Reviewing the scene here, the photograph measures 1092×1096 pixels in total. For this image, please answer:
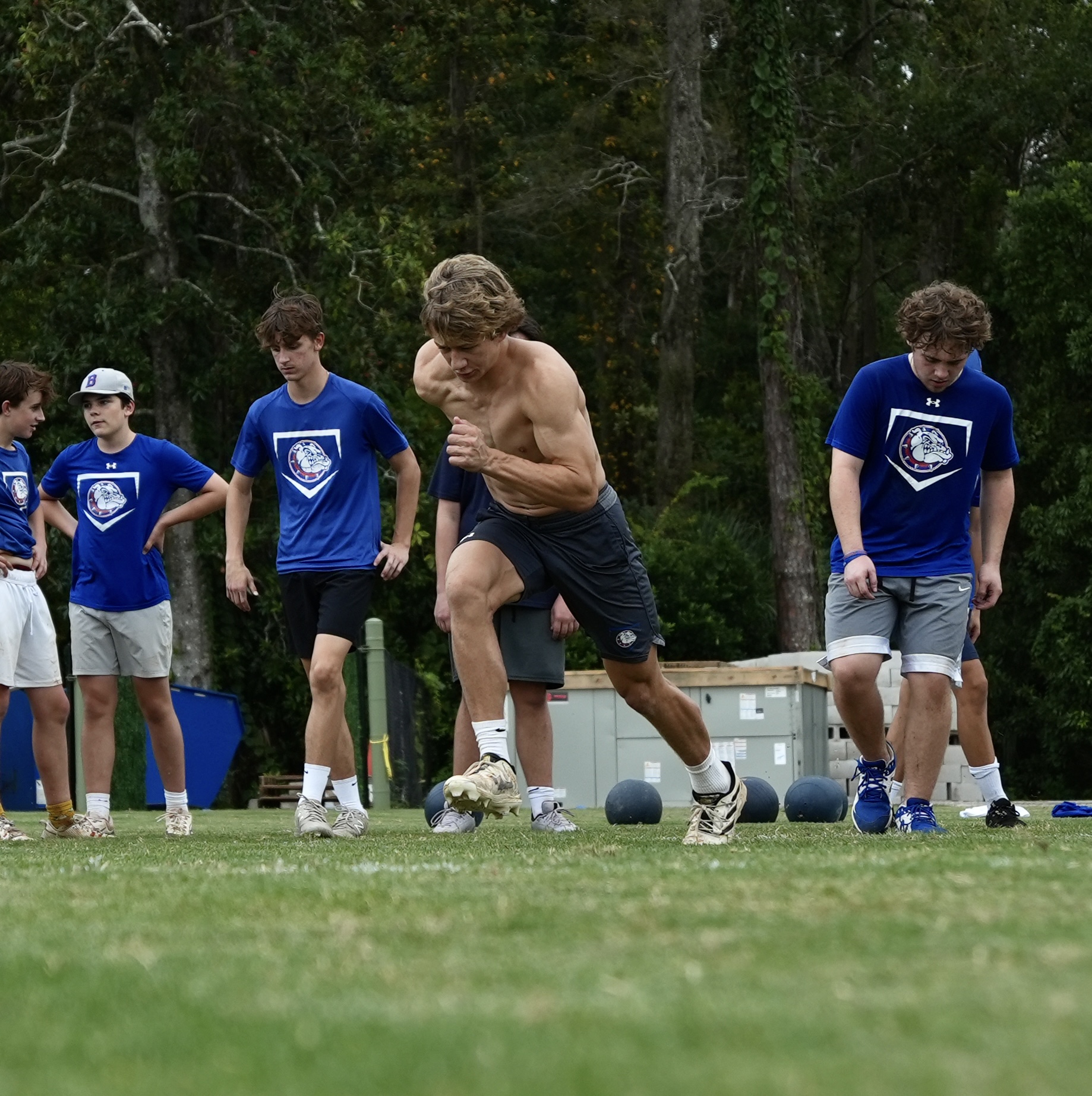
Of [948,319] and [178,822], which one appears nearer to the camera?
[948,319]

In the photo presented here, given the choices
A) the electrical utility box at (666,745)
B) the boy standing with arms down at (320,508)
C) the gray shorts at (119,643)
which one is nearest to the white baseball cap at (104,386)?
the boy standing with arms down at (320,508)

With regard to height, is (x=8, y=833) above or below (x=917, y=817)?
below

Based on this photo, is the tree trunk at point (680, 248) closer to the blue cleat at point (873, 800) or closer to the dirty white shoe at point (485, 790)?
the blue cleat at point (873, 800)

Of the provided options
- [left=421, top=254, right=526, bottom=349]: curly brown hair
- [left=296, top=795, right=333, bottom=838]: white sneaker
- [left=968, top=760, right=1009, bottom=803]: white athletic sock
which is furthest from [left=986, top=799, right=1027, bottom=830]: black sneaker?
[left=421, top=254, right=526, bottom=349]: curly brown hair

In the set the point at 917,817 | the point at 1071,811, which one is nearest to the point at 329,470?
the point at 917,817

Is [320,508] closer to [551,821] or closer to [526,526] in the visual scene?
[551,821]

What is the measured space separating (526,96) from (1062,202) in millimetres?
9874

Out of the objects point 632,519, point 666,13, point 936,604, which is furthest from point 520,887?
point 666,13

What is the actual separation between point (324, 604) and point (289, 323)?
1.21m

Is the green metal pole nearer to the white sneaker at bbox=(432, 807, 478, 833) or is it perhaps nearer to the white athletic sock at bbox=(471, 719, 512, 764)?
the white sneaker at bbox=(432, 807, 478, 833)

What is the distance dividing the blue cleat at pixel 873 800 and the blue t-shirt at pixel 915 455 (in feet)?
2.64

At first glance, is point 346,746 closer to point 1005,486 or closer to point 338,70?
point 1005,486

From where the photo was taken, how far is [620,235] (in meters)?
33.8

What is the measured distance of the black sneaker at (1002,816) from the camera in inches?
336
